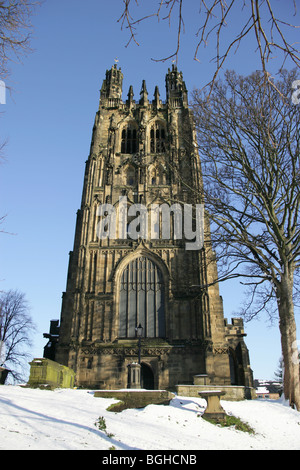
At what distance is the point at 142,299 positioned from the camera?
20938mm

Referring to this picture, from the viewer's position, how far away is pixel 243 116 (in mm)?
11859

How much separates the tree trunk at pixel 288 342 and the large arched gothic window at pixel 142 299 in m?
9.91

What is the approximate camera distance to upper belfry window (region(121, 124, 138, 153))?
2794 centimetres

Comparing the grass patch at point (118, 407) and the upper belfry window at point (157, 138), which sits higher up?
the upper belfry window at point (157, 138)

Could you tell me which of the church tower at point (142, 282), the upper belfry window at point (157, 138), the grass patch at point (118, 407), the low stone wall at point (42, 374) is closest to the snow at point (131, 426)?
the grass patch at point (118, 407)

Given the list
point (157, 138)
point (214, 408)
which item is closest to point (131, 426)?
point (214, 408)

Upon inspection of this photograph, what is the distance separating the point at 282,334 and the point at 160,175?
16.9 metres

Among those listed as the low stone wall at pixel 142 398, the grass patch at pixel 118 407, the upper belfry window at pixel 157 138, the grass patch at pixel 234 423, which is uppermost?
the upper belfry window at pixel 157 138

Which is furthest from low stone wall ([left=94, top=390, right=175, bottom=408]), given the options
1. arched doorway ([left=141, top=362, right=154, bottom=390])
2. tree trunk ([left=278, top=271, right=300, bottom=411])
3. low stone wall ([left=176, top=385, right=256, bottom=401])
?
arched doorway ([left=141, top=362, right=154, bottom=390])

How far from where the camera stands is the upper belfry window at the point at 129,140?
2794 cm

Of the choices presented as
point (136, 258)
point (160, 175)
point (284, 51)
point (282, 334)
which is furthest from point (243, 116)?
point (160, 175)

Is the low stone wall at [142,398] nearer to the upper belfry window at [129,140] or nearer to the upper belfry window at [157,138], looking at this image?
the upper belfry window at [157,138]

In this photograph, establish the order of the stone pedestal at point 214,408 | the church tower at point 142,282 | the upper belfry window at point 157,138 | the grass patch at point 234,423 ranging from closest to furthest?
the grass patch at point 234,423, the stone pedestal at point 214,408, the church tower at point 142,282, the upper belfry window at point 157,138

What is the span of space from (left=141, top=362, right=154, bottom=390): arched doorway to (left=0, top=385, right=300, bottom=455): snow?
987 cm
